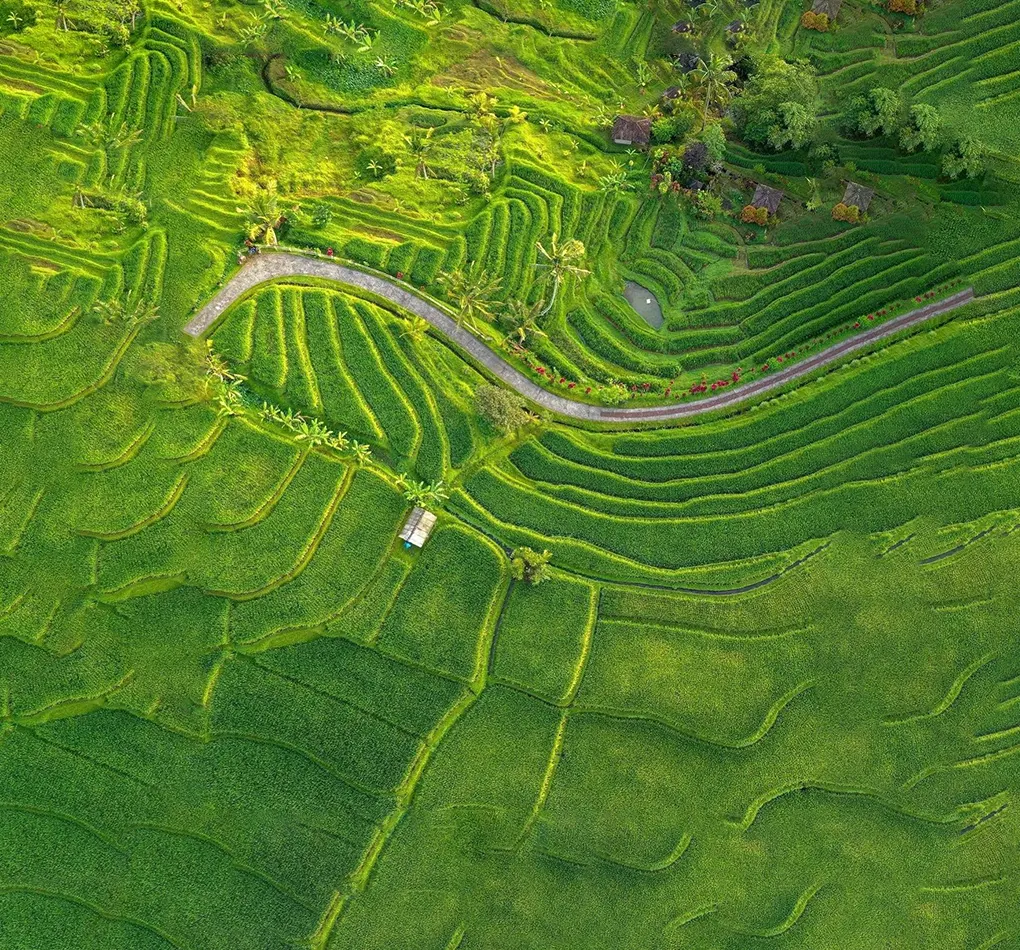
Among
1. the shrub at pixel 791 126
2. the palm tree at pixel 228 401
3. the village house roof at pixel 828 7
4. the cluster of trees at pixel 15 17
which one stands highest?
the village house roof at pixel 828 7

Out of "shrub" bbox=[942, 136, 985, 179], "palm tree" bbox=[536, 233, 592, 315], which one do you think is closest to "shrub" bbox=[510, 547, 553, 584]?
"palm tree" bbox=[536, 233, 592, 315]

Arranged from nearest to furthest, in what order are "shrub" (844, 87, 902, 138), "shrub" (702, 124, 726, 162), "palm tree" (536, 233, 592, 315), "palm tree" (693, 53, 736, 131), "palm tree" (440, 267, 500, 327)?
1. "palm tree" (536, 233, 592, 315)
2. "palm tree" (440, 267, 500, 327)
3. "shrub" (844, 87, 902, 138)
4. "shrub" (702, 124, 726, 162)
5. "palm tree" (693, 53, 736, 131)

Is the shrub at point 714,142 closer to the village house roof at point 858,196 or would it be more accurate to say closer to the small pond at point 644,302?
the village house roof at point 858,196

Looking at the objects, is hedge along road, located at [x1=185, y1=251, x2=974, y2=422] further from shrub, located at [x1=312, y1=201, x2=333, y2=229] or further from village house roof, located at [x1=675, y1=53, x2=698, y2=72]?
village house roof, located at [x1=675, y1=53, x2=698, y2=72]

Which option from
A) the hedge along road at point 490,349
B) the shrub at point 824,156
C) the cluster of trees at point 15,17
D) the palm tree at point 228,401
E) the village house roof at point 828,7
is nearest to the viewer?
the palm tree at point 228,401

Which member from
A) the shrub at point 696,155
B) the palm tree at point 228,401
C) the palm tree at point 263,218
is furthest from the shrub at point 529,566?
the shrub at point 696,155
